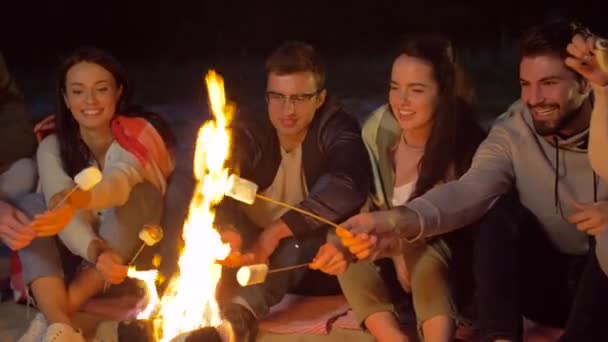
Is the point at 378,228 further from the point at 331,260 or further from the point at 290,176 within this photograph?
the point at 290,176

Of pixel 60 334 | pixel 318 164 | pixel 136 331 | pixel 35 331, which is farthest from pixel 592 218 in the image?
pixel 35 331

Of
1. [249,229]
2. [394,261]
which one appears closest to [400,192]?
[394,261]

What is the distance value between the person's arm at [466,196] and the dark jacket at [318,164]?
282mm

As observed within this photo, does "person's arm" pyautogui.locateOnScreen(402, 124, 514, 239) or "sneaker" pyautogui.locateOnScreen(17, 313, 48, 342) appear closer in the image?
"person's arm" pyautogui.locateOnScreen(402, 124, 514, 239)

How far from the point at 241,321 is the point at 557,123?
3.33ft

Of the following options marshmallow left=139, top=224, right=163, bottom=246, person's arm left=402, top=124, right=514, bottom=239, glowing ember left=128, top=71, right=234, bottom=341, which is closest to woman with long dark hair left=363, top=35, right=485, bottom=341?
person's arm left=402, top=124, right=514, bottom=239

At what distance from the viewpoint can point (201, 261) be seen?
2232mm

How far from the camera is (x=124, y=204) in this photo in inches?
99.3

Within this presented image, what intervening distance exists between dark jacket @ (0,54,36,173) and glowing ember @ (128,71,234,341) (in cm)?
72

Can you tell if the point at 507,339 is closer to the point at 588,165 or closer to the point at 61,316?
the point at 588,165

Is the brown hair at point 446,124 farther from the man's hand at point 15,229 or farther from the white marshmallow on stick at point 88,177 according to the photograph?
the man's hand at point 15,229

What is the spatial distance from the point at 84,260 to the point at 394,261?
976 mm

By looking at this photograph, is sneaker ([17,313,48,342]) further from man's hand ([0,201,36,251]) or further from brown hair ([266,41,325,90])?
brown hair ([266,41,325,90])

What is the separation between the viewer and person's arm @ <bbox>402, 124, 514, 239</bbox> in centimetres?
219
